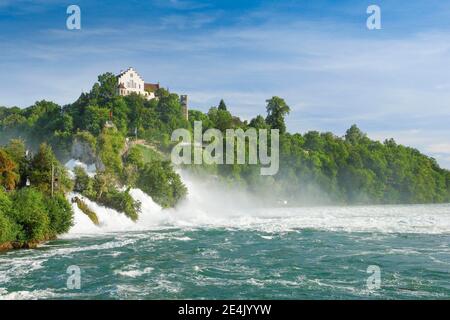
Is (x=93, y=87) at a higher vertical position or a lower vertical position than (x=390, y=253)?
higher

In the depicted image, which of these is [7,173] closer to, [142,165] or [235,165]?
[142,165]

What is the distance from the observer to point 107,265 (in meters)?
24.2

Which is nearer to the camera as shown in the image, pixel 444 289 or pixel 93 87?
pixel 444 289

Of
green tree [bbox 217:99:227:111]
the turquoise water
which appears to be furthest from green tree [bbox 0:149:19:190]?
green tree [bbox 217:99:227:111]

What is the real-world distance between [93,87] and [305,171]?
42855 mm

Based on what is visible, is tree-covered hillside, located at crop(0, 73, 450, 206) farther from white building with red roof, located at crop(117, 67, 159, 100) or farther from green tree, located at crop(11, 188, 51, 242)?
green tree, located at crop(11, 188, 51, 242)

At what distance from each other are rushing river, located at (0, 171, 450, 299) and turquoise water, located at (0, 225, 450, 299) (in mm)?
40

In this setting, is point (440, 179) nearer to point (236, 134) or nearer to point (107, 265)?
point (236, 134)

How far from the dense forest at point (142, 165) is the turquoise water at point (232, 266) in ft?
14.9

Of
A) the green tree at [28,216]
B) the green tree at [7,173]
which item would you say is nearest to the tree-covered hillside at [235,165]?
the green tree at [7,173]

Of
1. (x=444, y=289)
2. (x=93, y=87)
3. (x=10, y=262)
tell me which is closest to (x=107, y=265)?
(x=10, y=262)

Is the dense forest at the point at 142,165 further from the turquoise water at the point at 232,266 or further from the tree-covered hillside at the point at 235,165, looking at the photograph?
the turquoise water at the point at 232,266

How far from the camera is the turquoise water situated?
63.5 feet

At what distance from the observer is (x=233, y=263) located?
2522cm
